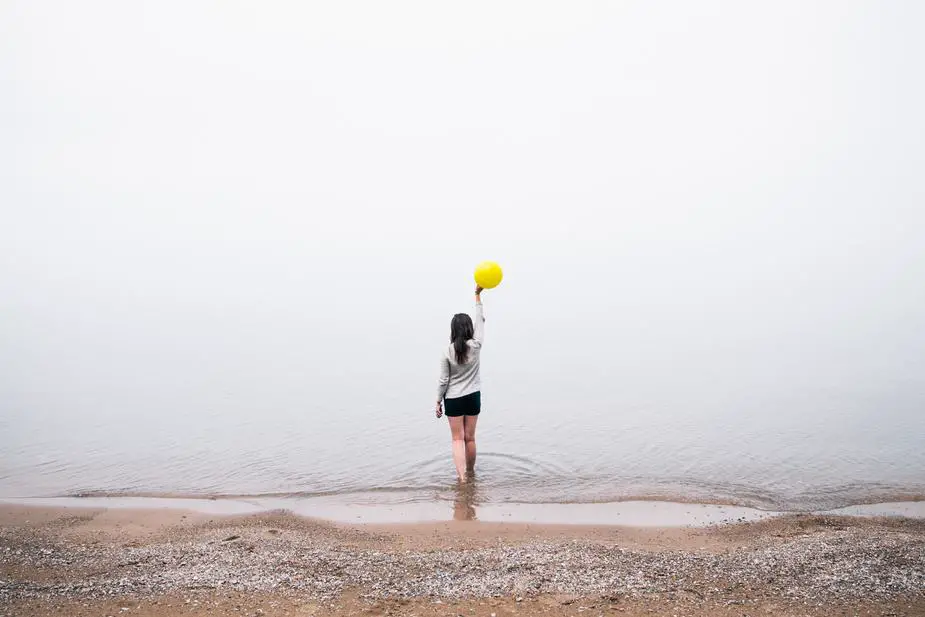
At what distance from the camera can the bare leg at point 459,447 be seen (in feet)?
31.4

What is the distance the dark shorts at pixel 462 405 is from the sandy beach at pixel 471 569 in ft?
6.91

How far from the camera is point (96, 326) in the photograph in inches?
2045

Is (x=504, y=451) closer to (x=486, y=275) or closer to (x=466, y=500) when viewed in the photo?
(x=466, y=500)

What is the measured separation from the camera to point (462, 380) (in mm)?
9391

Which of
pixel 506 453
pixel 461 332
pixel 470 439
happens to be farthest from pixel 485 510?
pixel 506 453

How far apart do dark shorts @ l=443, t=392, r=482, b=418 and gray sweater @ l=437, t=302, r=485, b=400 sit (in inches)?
2.6

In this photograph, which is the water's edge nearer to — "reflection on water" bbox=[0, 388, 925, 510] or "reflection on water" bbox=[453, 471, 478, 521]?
"reflection on water" bbox=[453, 471, 478, 521]

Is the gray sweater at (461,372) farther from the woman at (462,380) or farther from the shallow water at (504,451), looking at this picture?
the shallow water at (504,451)

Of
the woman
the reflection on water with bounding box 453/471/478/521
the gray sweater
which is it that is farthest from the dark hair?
the reflection on water with bounding box 453/471/478/521

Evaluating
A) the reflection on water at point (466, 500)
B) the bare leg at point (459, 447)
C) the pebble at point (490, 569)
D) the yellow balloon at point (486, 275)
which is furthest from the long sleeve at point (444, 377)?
the pebble at point (490, 569)

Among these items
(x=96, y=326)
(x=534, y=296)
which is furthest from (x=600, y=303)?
(x=96, y=326)

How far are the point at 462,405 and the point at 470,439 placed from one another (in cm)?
73

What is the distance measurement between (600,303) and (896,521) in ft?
187

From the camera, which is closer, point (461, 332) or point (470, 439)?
point (461, 332)
